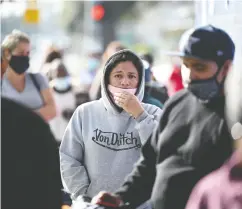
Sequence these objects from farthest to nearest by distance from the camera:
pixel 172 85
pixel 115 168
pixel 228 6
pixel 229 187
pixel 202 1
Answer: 1. pixel 172 85
2. pixel 202 1
3. pixel 228 6
4. pixel 115 168
5. pixel 229 187

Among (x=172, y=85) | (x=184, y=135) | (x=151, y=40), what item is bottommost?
(x=151, y=40)

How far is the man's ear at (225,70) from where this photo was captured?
4.53 m

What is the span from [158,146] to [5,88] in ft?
13.0

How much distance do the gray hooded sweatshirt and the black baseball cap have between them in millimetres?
1103

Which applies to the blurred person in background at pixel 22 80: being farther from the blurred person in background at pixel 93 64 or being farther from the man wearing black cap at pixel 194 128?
the blurred person in background at pixel 93 64

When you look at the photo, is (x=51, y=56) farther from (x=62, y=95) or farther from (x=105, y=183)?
(x=105, y=183)

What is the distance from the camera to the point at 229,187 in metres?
Result: 3.83

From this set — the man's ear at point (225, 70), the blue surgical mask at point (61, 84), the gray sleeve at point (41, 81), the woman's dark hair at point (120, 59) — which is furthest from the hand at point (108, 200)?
the blue surgical mask at point (61, 84)

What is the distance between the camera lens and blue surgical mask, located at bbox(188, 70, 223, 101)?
4484 millimetres

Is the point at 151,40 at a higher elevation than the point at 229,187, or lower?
lower

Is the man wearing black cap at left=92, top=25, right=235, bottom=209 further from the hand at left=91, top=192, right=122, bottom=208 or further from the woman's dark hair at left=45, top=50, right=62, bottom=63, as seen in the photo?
the woman's dark hair at left=45, top=50, right=62, bottom=63

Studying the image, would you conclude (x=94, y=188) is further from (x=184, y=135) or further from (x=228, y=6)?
(x=228, y=6)

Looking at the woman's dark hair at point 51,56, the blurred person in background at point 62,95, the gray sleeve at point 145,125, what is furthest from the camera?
the woman's dark hair at point 51,56

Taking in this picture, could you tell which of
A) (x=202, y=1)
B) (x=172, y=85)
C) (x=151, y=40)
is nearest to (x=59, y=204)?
(x=202, y=1)
